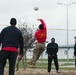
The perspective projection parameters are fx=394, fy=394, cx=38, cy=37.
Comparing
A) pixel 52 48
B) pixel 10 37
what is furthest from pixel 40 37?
pixel 10 37

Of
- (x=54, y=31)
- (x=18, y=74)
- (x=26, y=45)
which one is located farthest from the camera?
(x=54, y=31)

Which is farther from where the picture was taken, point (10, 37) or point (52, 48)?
point (52, 48)

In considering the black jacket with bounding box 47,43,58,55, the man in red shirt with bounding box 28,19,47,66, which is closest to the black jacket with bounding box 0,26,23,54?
the man in red shirt with bounding box 28,19,47,66

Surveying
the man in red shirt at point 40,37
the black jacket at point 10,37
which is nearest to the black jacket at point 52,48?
the man in red shirt at point 40,37

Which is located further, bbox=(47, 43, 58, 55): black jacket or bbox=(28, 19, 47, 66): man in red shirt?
bbox=(47, 43, 58, 55): black jacket

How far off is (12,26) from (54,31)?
9.18 metres

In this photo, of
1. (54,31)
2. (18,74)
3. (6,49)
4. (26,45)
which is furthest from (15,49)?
(54,31)

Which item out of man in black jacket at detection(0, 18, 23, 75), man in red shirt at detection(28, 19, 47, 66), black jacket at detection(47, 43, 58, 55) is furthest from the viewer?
black jacket at detection(47, 43, 58, 55)

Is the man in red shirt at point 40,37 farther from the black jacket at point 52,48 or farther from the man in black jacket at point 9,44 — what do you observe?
the man in black jacket at point 9,44

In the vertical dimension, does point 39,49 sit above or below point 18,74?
above

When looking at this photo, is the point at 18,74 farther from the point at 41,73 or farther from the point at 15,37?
the point at 15,37

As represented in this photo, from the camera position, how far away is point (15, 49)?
11.5 meters

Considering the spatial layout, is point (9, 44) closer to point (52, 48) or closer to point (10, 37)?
point (10, 37)

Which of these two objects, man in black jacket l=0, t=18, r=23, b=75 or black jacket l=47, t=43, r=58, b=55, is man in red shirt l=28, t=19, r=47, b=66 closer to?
black jacket l=47, t=43, r=58, b=55
